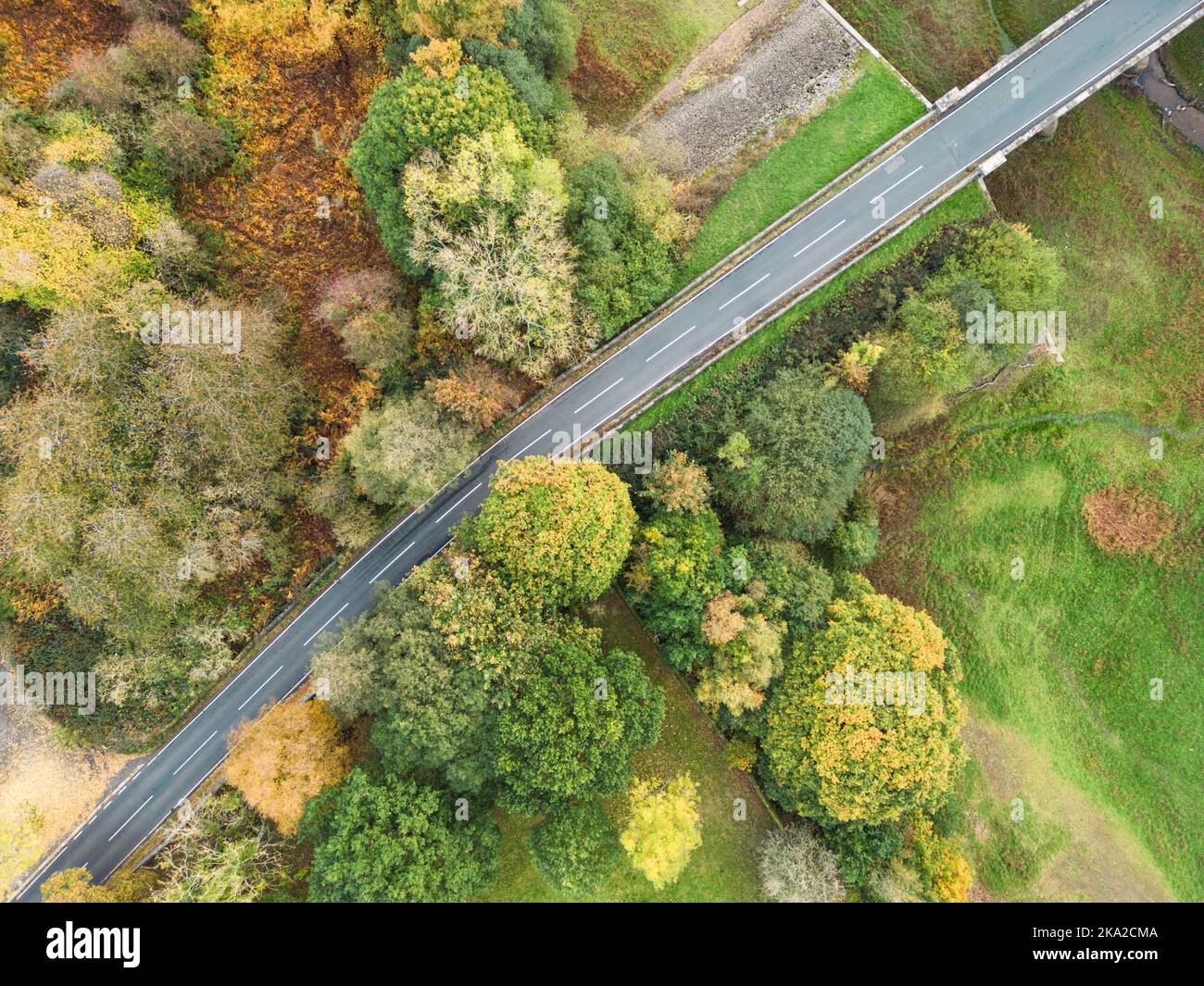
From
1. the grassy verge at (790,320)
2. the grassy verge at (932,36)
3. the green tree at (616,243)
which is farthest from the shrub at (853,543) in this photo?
the grassy verge at (932,36)

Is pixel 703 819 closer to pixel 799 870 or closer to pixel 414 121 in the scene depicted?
pixel 799 870

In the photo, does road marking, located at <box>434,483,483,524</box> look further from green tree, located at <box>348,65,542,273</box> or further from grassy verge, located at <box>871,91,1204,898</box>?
grassy verge, located at <box>871,91,1204,898</box>

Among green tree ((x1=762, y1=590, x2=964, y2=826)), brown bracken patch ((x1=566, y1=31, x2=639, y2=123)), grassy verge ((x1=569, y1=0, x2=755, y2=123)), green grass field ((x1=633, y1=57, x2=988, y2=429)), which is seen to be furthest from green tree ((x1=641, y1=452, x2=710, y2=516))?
grassy verge ((x1=569, y1=0, x2=755, y2=123))

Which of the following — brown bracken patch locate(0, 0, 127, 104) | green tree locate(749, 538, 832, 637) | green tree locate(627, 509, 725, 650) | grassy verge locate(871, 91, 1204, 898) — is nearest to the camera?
green tree locate(627, 509, 725, 650)

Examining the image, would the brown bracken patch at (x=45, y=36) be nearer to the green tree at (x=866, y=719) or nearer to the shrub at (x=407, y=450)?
the shrub at (x=407, y=450)

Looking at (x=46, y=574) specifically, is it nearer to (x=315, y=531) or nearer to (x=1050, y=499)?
(x=315, y=531)

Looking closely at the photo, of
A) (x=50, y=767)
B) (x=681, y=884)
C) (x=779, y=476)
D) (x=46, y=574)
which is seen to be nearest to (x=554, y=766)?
(x=681, y=884)

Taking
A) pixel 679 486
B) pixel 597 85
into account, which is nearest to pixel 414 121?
pixel 597 85
